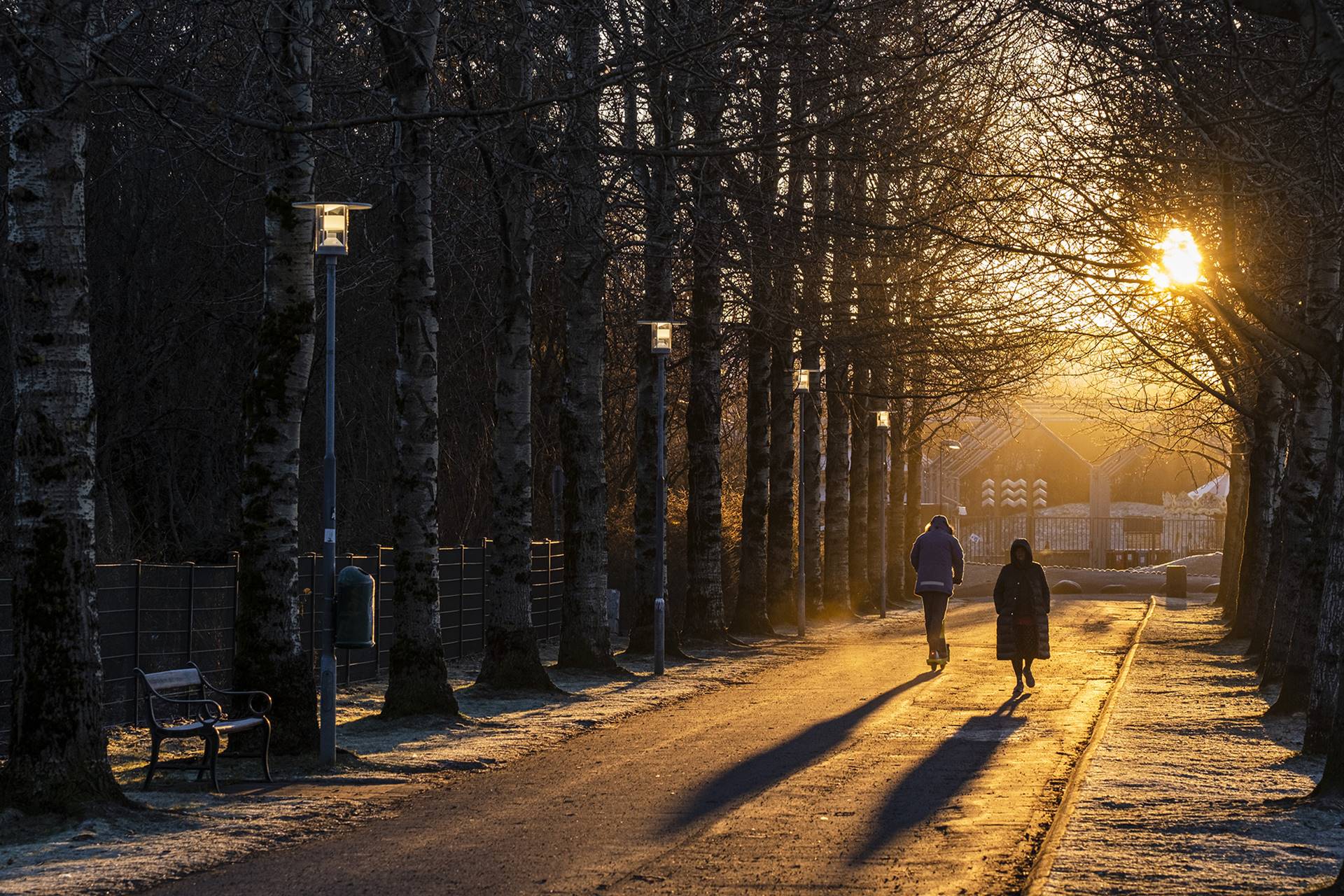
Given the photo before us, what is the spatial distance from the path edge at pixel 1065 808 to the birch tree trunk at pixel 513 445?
6.43 m

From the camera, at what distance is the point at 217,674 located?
1969 centimetres

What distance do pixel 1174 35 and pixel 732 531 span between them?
25.5 meters

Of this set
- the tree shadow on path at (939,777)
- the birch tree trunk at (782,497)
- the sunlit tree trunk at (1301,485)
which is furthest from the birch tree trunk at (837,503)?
the tree shadow on path at (939,777)

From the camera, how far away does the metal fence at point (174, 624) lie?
17.5 m

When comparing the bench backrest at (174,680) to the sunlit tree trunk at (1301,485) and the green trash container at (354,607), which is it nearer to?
the green trash container at (354,607)

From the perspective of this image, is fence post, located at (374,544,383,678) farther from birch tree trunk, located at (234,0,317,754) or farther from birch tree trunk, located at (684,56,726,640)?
birch tree trunk, located at (234,0,317,754)

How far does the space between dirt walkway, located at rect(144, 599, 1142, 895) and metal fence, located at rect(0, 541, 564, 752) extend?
9.55 ft

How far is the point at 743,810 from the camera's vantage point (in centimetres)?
1204

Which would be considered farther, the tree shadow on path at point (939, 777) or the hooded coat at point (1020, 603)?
the hooded coat at point (1020, 603)

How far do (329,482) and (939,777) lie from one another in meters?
5.28

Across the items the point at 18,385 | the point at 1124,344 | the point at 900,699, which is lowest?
the point at 900,699

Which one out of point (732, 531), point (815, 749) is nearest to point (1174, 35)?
point (815, 749)

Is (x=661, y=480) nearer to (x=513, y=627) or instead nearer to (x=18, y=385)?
(x=513, y=627)

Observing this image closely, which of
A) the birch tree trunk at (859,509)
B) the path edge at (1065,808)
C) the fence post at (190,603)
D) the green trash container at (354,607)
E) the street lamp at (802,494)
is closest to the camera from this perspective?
the path edge at (1065,808)
